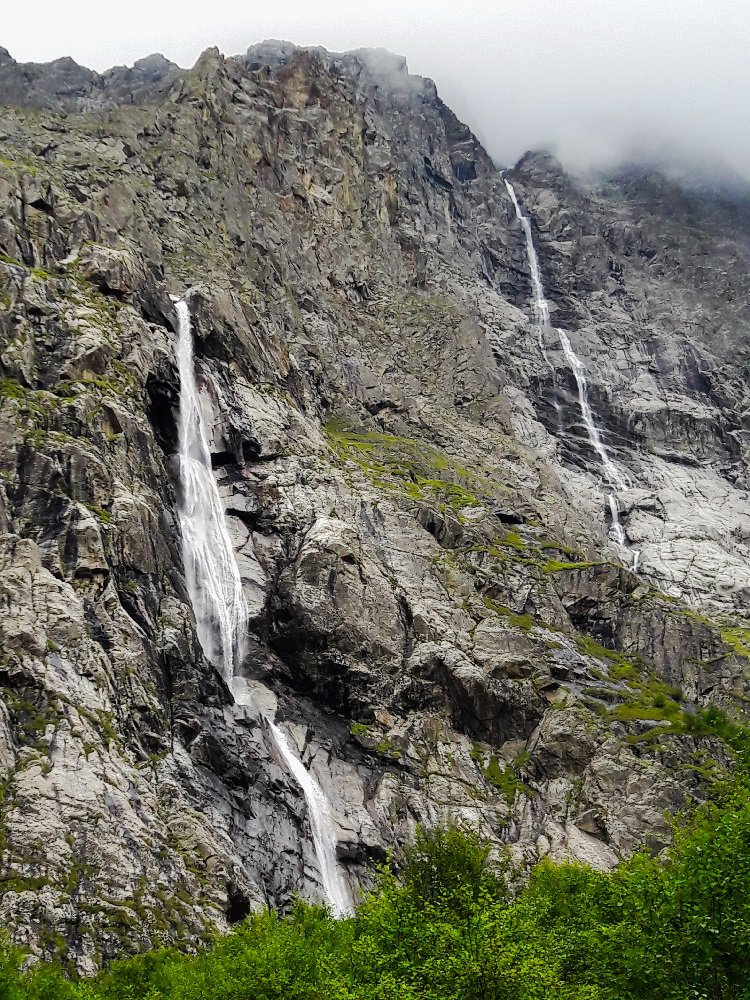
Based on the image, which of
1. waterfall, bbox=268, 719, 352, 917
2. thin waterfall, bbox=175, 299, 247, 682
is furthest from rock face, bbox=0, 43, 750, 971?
thin waterfall, bbox=175, 299, 247, 682

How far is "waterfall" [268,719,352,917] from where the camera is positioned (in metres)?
55.0

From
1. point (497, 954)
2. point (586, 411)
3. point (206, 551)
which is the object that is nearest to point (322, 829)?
point (206, 551)

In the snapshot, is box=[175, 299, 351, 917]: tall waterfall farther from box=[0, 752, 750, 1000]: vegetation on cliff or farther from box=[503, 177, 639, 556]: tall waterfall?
box=[503, 177, 639, 556]: tall waterfall

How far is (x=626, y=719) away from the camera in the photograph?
7388cm

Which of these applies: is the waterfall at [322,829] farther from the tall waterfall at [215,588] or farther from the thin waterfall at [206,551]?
the thin waterfall at [206,551]

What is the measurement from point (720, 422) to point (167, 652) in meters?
129

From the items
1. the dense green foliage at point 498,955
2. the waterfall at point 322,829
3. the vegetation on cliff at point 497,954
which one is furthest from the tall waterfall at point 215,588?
the dense green foliage at point 498,955

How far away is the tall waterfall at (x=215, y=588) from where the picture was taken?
57.9m

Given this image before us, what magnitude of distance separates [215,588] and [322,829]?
1990 cm

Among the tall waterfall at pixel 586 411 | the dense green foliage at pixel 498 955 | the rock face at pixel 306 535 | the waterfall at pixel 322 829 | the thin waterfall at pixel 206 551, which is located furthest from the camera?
the tall waterfall at pixel 586 411

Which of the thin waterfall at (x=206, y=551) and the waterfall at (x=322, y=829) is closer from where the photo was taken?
the waterfall at (x=322, y=829)

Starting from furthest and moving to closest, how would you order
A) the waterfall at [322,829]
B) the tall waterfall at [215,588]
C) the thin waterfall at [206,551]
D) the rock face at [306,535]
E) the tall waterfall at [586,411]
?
the tall waterfall at [586,411] → the thin waterfall at [206,551] → the tall waterfall at [215,588] → the waterfall at [322,829] → the rock face at [306,535]

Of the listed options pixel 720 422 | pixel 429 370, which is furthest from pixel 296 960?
pixel 720 422

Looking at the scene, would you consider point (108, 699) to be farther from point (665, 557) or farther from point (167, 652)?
point (665, 557)
